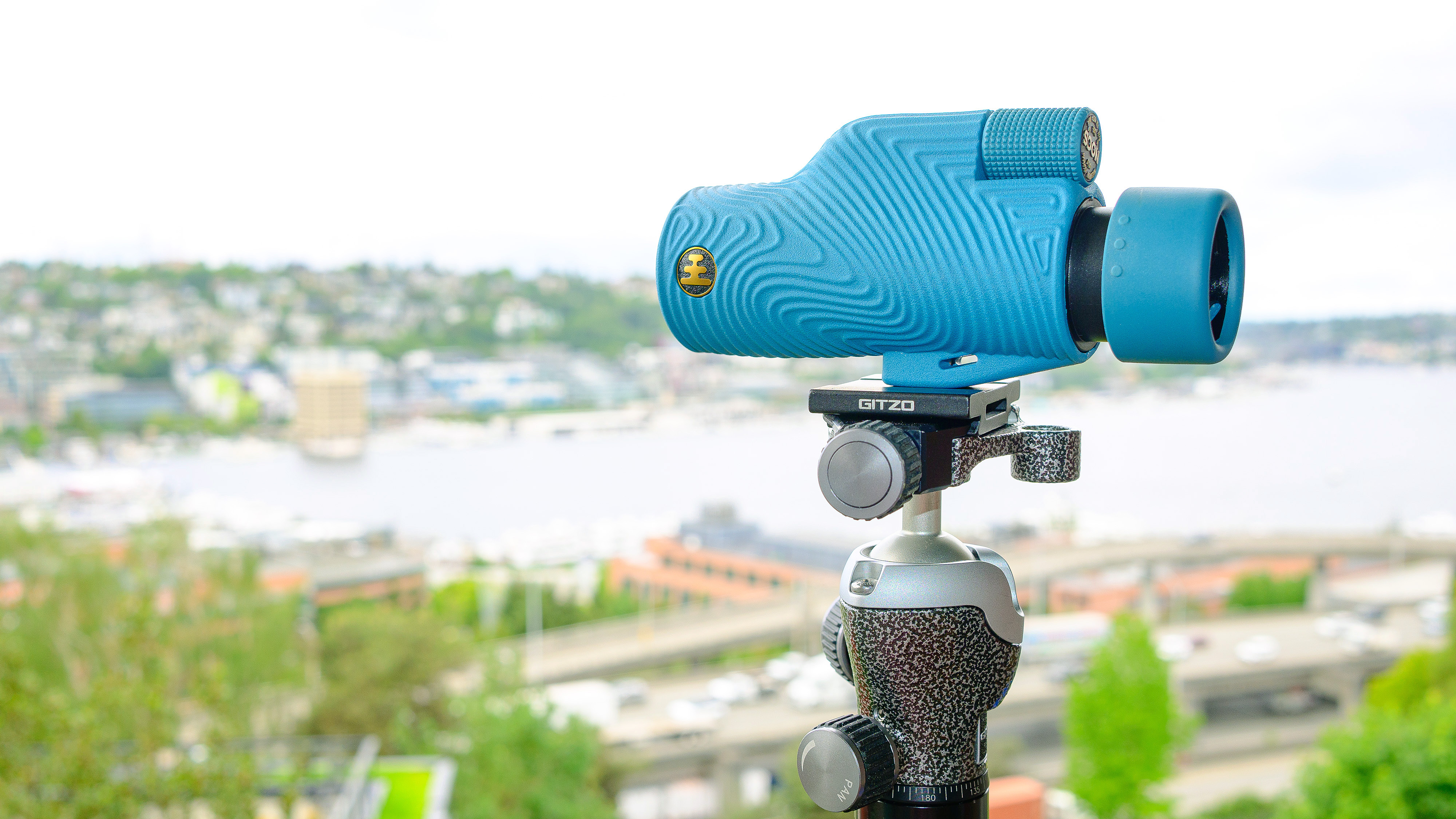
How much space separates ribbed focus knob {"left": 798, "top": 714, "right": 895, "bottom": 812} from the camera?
585 mm

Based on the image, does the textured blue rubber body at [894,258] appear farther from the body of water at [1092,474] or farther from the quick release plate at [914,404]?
the body of water at [1092,474]

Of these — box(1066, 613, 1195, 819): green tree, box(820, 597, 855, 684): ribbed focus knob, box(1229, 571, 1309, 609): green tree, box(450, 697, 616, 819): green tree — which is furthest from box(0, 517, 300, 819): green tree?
box(1229, 571, 1309, 609): green tree

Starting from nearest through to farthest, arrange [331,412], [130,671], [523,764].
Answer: [130,671], [523,764], [331,412]

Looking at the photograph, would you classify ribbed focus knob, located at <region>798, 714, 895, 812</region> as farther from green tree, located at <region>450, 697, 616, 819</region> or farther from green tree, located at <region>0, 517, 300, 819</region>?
green tree, located at <region>450, 697, 616, 819</region>

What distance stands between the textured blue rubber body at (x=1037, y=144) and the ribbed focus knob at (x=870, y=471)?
0.47ft

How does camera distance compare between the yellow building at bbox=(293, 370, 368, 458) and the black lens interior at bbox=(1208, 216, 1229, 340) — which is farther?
the yellow building at bbox=(293, 370, 368, 458)

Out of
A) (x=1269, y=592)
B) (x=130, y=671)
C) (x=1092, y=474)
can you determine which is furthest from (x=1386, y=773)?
(x=1269, y=592)

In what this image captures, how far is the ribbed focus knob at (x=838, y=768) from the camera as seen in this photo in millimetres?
585

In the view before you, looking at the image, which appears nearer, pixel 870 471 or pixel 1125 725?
pixel 870 471

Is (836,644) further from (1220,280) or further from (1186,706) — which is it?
(1186,706)

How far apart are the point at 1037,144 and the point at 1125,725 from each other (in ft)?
23.1

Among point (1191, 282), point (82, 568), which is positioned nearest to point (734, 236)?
point (1191, 282)

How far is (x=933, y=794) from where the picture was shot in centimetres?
62

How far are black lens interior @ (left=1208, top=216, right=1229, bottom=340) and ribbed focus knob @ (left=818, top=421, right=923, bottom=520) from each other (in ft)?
0.53
